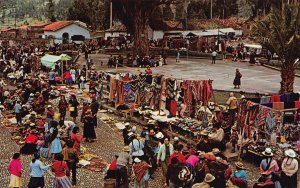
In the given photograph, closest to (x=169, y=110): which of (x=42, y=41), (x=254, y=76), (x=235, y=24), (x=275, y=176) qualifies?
(x=275, y=176)

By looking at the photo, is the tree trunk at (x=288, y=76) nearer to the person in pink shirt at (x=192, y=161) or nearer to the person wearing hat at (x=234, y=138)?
the person wearing hat at (x=234, y=138)

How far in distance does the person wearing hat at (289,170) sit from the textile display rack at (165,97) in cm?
609

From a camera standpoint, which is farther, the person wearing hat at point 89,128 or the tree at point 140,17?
the tree at point 140,17

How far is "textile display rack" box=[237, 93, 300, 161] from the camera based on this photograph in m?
14.4

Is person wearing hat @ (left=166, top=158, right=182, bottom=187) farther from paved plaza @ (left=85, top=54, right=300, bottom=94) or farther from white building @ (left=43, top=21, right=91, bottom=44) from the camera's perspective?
white building @ (left=43, top=21, right=91, bottom=44)

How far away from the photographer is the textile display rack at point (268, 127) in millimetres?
14406

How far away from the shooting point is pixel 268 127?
47.5ft

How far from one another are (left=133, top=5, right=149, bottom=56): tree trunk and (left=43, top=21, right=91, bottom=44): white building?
62.6 feet

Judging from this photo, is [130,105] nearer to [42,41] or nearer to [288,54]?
[288,54]

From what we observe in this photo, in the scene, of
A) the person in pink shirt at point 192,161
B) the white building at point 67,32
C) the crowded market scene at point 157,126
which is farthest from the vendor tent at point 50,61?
the white building at point 67,32

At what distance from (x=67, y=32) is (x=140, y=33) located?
21681 millimetres

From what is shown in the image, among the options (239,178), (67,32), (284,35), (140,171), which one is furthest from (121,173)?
(67,32)

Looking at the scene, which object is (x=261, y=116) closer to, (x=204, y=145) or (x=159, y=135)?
(x=204, y=145)

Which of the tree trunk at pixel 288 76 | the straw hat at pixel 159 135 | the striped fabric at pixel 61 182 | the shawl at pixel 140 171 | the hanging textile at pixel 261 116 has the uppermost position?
the tree trunk at pixel 288 76
